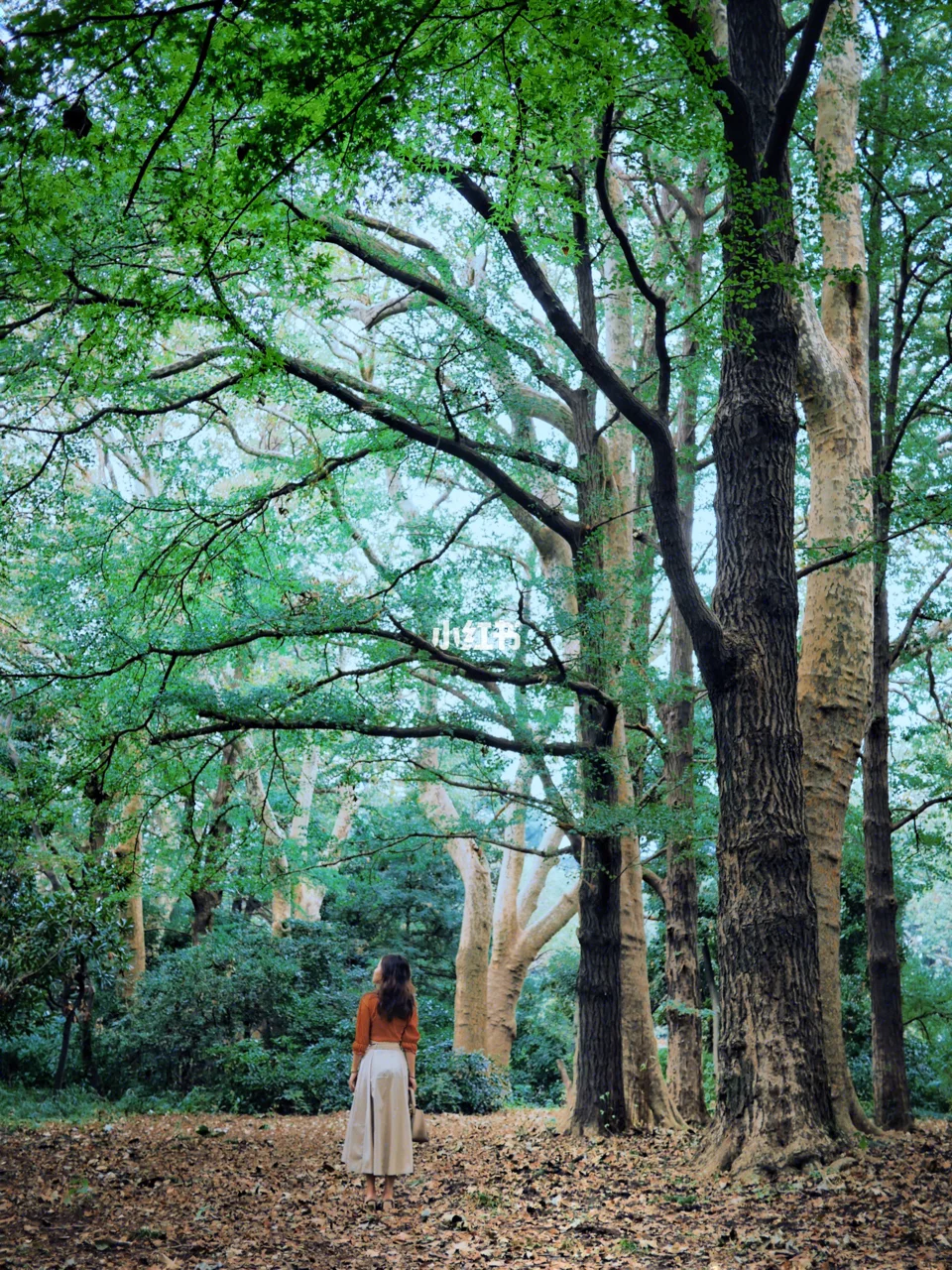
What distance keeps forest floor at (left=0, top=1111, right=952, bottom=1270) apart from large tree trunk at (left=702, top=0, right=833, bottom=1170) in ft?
1.54

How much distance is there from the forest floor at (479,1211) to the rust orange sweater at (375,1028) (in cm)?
99

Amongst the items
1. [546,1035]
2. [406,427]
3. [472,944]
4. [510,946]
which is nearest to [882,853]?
[406,427]

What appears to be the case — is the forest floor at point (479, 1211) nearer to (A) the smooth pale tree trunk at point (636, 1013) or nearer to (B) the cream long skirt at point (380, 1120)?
(B) the cream long skirt at point (380, 1120)

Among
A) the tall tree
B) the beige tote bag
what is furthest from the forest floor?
the tall tree

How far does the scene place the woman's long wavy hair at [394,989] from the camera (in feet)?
21.9

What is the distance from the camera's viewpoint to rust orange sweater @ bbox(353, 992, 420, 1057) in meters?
6.73

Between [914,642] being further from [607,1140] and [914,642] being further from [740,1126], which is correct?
[740,1126]

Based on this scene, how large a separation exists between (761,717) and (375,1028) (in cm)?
328

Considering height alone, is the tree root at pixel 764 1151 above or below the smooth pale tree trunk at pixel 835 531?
below

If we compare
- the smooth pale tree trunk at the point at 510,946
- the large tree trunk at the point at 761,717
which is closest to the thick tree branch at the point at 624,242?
the large tree trunk at the point at 761,717

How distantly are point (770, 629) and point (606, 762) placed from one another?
9.94 feet

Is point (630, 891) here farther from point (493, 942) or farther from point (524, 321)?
point (493, 942)

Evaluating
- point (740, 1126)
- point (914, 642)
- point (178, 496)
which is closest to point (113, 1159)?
point (740, 1126)

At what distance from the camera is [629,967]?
437 inches
